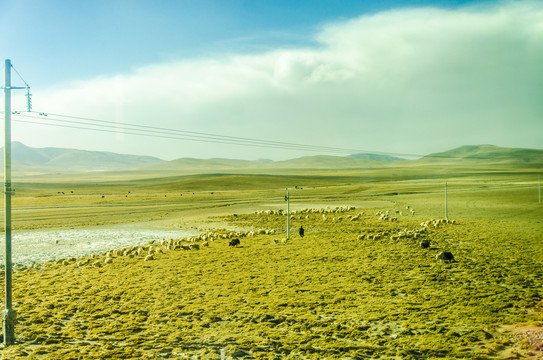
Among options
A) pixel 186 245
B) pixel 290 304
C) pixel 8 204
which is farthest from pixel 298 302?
pixel 186 245

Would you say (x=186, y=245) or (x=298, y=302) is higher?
(x=186, y=245)

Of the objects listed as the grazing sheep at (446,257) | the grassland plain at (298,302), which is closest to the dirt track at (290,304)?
the grassland plain at (298,302)

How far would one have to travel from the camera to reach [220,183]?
93688 millimetres

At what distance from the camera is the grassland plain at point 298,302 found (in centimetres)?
899

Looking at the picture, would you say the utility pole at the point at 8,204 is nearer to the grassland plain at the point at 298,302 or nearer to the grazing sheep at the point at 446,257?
the grassland plain at the point at 298,302

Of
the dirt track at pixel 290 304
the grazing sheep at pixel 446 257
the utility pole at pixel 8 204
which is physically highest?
the utility pole at pixel 8 204

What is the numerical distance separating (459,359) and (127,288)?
35.2 ft

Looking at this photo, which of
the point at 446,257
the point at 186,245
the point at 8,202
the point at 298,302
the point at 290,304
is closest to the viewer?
the point at 8,202

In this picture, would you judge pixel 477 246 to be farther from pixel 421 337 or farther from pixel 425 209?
pixel 425 209

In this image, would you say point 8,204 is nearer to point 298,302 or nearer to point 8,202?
point 8,202

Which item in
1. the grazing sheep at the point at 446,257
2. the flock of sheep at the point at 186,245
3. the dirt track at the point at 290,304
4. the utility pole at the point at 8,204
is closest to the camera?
the dirt track at the point at 290,304

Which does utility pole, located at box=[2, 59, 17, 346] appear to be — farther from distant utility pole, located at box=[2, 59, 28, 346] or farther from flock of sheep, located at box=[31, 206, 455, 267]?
flock of sheep, located at box=[31, 206, 455, 267]

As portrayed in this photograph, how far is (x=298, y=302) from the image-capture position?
12180 millimetres

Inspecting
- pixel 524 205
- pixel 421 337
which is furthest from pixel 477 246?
pixel 524 205
